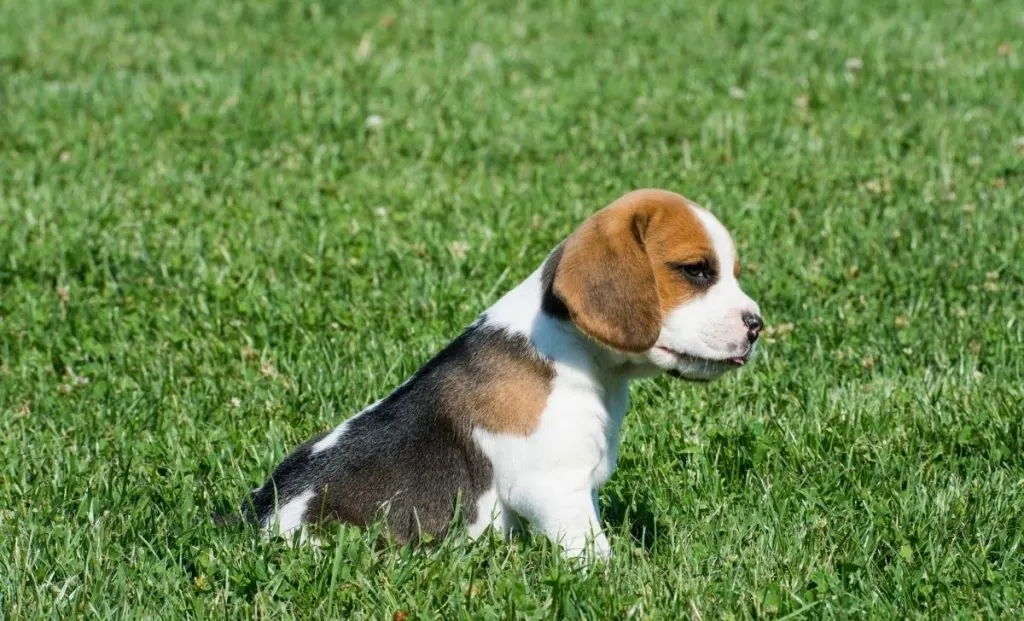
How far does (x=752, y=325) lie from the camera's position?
4203 millimetres

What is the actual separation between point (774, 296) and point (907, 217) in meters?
1.22

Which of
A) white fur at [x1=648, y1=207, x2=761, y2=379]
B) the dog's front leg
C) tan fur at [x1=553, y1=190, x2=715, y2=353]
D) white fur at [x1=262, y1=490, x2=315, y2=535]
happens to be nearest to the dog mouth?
white fur at [x1=648, y1=207, x2=761, y2=379]

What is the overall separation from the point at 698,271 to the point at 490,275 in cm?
267

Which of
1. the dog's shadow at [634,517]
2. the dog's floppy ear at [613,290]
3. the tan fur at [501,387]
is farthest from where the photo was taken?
the dog's shadow at [634,517]

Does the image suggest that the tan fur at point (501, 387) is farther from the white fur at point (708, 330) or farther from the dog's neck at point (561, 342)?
the white fur at point (708, 330)

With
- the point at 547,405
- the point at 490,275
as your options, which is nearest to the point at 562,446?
the point at 547,405

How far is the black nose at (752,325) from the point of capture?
165 inches

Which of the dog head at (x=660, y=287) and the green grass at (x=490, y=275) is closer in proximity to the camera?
the dog head at (x=660, y=287)

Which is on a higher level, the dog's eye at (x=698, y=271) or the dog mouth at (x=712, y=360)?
the dog's eye at (x=698, y=271)

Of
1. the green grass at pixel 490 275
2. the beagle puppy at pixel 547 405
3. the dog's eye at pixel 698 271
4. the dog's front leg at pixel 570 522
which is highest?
the dog's eye at pixel 698 271

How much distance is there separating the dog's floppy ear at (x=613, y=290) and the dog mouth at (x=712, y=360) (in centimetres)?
14

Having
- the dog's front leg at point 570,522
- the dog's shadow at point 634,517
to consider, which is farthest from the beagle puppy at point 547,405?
the dog's shadow at point 634,517

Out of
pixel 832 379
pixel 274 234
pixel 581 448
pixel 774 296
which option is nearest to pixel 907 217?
pixel 774 296

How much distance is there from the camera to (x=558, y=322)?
166 inches
